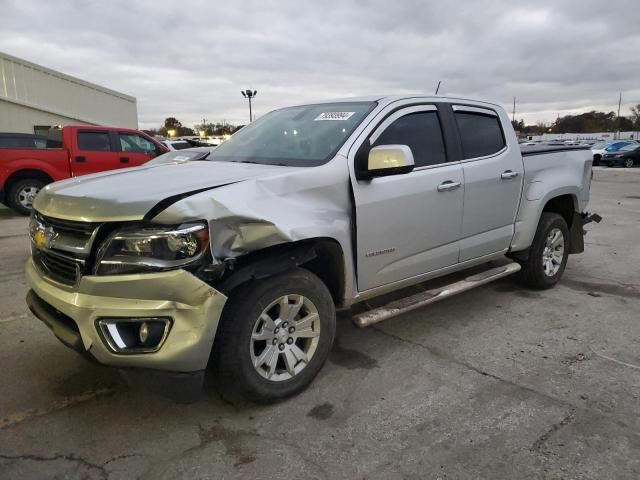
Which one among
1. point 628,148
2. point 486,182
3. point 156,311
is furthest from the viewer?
point 628,148

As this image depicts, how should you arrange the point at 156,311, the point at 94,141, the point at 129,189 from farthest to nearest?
the point at 94,141 → the point at 129,189 → the point at 156,311

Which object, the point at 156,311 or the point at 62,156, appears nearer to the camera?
the point at 156,311

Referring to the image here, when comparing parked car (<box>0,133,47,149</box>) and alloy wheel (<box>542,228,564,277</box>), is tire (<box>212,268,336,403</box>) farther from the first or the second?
parked car (<box>0,133,47,149</box>)

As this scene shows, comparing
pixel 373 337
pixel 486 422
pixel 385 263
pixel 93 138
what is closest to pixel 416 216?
pixel 385 263

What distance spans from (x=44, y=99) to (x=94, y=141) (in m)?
10.3

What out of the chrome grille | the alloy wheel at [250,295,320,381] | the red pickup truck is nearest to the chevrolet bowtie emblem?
the chrome grille

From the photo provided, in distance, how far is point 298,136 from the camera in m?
3.64

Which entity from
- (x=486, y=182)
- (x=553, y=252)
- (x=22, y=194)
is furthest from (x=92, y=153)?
(x=553, y=252)

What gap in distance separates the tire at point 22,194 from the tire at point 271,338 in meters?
8.70

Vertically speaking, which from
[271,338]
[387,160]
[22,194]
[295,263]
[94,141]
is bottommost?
[271,338]

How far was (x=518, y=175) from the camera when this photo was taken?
14.5 feet

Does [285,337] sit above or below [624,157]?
above

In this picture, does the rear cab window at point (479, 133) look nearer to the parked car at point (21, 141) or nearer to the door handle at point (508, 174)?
the door handle at point (508, 174)

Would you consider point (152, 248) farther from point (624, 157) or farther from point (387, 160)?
point (624, 157)
